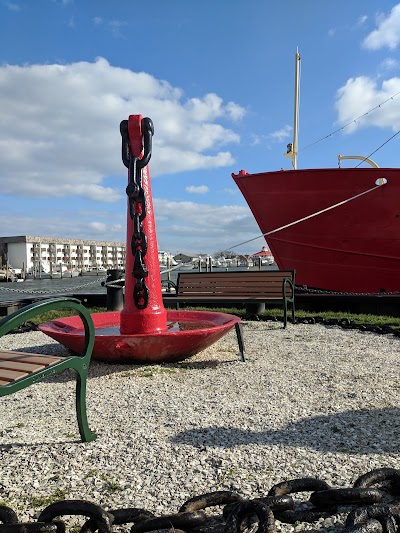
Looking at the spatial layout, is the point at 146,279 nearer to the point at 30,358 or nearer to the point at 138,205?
the point at 138,205

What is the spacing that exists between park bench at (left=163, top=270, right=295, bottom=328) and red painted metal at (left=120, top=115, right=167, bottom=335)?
2.74 m

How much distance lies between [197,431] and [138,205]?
101 inches

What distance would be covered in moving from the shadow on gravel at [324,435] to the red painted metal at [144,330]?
5.06 ft

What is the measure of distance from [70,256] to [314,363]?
104 meters

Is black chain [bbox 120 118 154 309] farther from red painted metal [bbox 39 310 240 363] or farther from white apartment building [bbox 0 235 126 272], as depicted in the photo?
white apartment building [bbox 0 235 126 272]

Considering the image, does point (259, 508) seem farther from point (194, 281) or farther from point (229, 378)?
point (194, 281)

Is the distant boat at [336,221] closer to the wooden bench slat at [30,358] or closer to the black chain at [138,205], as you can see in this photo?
the black chain at [138,205]

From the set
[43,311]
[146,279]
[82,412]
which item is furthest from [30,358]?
[146,279]

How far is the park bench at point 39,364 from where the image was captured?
7.77ft

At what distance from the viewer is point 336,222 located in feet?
36.4

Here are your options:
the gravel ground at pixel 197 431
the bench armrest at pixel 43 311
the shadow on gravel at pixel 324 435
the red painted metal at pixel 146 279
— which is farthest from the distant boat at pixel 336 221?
the bench armrest at pixel 43 311

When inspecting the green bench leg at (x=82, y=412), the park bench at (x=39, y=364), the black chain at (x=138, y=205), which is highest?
the black chain at (x=138, y=205)

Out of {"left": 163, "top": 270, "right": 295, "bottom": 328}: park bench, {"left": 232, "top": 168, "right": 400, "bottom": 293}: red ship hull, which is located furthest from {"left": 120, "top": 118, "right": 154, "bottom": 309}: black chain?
{"left": 232, "top": 168, "right": 400, "bottom": 293}: red ship hull

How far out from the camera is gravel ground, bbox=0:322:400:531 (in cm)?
228
